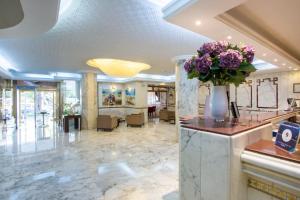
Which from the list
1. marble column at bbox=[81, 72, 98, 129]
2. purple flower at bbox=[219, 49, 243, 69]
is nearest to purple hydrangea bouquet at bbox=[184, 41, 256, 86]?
purple flower at bbox=[219, 49, 243, 69]

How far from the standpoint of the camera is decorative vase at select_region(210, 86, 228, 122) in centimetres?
161

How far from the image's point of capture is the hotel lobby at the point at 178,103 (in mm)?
1178

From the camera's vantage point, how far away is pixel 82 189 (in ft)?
9.70

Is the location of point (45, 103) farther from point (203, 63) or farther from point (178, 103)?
point (203, 63)

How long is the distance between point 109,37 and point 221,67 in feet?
10.1

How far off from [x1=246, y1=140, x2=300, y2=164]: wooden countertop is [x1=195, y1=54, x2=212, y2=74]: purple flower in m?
0.72

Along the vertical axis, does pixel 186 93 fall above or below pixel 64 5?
below

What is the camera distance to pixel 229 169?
3.59 ft

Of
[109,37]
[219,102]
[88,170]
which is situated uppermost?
[109,37]

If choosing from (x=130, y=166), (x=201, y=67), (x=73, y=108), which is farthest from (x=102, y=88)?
(x=201, y=67)

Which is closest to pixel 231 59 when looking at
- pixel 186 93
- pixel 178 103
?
pixel 186 93

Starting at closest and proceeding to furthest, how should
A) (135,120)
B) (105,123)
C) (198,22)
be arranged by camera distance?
(198,22)
(105,123)
(135,120)

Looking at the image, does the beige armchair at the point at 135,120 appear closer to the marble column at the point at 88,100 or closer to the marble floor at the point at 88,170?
the marble column at the point at 88,100

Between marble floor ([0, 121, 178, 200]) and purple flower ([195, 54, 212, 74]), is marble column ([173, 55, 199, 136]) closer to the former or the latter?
marble floor ([0, 121, 178, 200])
